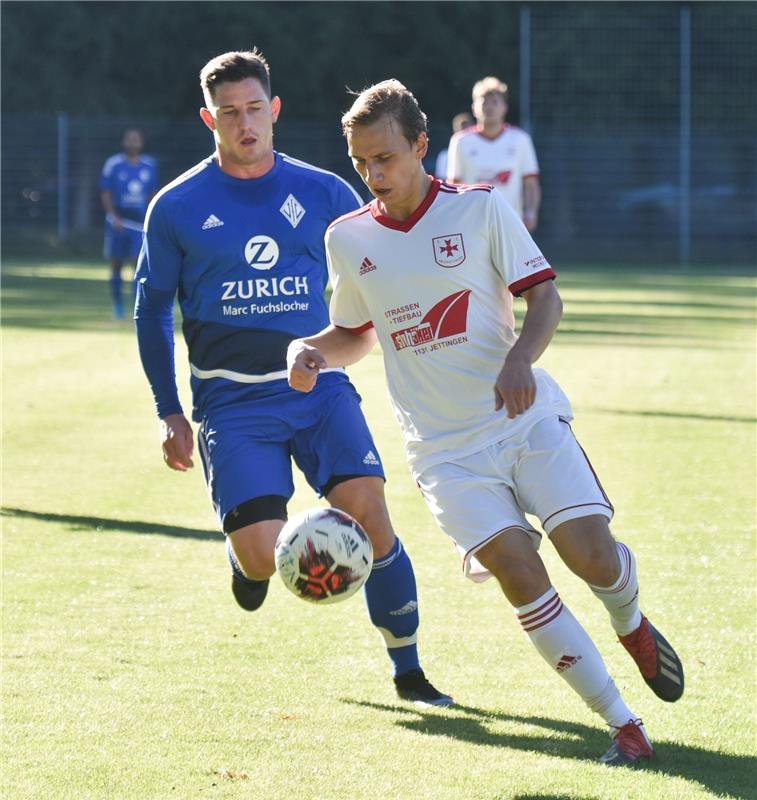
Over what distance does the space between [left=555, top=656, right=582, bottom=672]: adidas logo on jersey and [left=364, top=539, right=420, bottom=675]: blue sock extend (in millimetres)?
870

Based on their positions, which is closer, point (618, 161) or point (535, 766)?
point (535, 766)

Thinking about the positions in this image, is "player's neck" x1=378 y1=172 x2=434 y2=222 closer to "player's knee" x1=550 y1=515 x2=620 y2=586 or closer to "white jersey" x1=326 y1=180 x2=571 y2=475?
"white jersey" x1=326 y1=180 x2=571 y2=475

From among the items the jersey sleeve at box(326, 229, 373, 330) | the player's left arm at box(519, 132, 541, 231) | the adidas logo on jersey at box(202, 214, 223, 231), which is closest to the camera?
the jersey sleeve at box(326, 229, 373, 330)

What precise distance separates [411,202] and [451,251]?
0.76 feet

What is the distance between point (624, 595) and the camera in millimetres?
4961

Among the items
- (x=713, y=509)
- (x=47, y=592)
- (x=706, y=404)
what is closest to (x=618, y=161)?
(x=706, y=404)

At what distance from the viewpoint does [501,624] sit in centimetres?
655

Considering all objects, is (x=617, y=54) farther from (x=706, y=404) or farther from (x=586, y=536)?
(x=586, y=536)

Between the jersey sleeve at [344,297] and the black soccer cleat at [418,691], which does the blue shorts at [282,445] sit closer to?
the jersey sleeve at [344,297]

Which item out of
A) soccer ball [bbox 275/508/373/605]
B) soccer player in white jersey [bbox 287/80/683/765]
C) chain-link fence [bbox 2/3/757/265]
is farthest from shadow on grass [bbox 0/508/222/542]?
chain-link fence [bbox 2/3/757/265]

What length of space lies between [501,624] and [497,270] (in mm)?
2059

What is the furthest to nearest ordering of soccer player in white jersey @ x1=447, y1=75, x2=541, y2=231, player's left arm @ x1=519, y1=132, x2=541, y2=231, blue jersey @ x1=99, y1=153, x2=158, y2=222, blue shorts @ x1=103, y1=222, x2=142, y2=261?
blue jersey @ x1=99, y1=153, x2=158, y2=222 → blue shorts @ x1=103, y1=222, x2=142, y2=261 → soccer player in white jersey @ x1=447, y1=75, x2=541, y2=231 → player's left arm @ x1=519, y1=132, x2=541, y2=231

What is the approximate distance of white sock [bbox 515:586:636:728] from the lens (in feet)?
15.8

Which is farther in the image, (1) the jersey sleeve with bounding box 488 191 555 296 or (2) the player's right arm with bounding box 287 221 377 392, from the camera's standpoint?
(2) the player's right arm with bounding box 287 221 377 392
